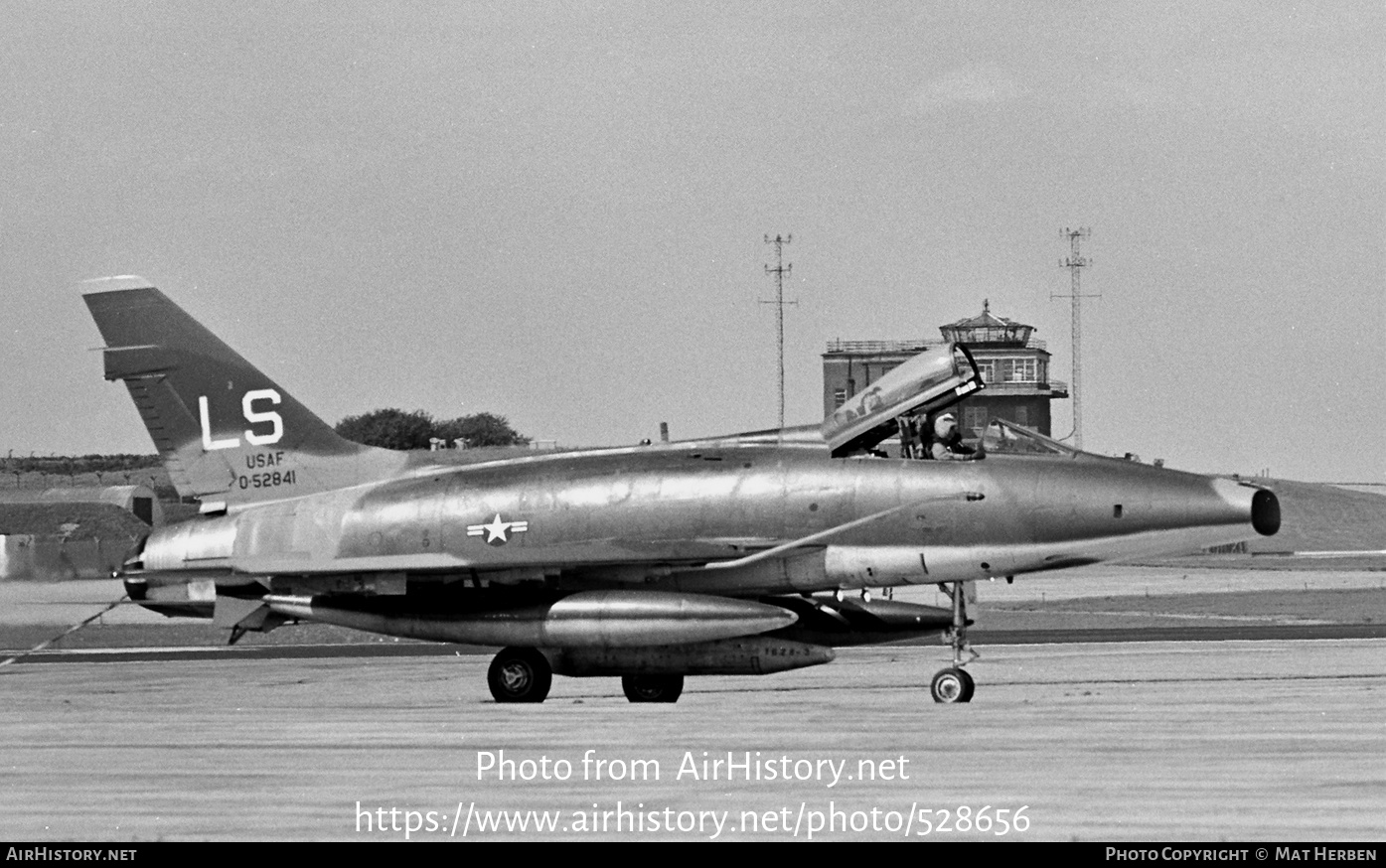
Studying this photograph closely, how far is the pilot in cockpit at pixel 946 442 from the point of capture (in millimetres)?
17688

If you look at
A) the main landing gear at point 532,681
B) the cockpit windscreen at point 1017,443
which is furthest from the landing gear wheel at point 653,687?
the cockpit windscreen at point 1017,443

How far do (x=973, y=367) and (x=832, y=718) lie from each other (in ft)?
12.8

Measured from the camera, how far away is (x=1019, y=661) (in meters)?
22.3

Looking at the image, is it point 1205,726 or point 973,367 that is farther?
point 973,367

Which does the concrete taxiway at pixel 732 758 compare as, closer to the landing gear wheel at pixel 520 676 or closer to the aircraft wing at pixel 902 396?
the landing gear wheel at pixel 520 676

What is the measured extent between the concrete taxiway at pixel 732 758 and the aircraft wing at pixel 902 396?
251 cm

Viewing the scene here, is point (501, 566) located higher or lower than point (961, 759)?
higher

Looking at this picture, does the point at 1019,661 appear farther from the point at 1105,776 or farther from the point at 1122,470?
the point at 1105,776

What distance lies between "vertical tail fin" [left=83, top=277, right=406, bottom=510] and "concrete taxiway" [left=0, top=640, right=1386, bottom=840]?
2.36 meters

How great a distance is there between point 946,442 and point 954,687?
249cm

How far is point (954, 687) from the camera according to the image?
1659 cm

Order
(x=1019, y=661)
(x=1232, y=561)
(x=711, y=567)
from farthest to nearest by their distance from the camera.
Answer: (x=1232, y=561), (x=1019, y=661), (x=711, y=567)
